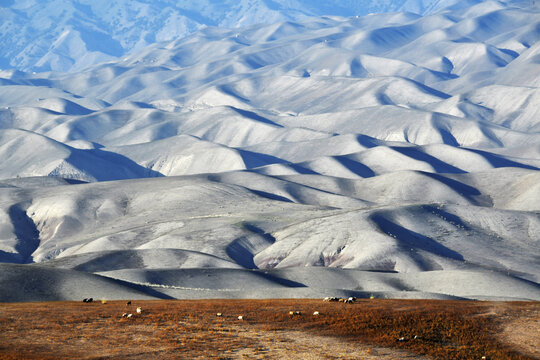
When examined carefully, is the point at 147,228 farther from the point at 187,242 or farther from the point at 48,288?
the point at 48,288

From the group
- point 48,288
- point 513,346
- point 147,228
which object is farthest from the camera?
point 147,228

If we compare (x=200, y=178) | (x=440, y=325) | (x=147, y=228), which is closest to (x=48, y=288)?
(x=440, y=325)

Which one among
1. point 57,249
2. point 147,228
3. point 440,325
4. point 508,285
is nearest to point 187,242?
point 147,228

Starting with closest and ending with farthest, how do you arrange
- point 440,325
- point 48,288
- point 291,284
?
1. point 440,325
2. point 48,288
3. point 291,284

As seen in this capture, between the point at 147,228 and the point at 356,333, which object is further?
the point at 147,228

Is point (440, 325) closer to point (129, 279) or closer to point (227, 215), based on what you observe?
point (129, 279)

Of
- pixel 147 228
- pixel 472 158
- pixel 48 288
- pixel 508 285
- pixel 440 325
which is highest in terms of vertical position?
pixel 440 325

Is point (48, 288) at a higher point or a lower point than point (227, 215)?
higher
